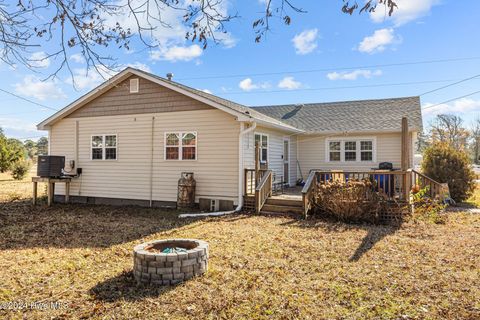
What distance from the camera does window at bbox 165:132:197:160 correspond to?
10.7m

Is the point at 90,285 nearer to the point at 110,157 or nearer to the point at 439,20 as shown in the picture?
the point at 110,157

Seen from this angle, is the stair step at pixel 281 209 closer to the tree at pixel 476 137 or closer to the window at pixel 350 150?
the window at pixel 350 150

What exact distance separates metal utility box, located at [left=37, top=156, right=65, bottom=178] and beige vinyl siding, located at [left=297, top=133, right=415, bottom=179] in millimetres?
9867

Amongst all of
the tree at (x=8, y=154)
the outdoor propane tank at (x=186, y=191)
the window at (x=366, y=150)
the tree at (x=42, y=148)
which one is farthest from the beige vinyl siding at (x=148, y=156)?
the tree at (x=42, y=148)

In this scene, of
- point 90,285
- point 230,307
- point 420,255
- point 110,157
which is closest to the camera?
point 230,307

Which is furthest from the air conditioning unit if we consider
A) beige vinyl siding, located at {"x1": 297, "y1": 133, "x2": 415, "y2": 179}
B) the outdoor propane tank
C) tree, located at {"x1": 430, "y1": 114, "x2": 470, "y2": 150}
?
tree, located at {"x1": 430, "y1": 114, "x2": 470, "y2": 150}

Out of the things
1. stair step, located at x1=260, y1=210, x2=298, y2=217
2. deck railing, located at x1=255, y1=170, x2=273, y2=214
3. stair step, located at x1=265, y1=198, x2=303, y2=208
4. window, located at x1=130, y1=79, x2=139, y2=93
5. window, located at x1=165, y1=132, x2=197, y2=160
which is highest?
window, located at x1=130, y1=79, x2=139, y2=93

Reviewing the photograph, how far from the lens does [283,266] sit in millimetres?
4918

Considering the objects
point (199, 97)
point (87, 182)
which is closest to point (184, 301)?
point (199, 97)

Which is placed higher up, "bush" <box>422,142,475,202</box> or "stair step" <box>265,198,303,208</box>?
"bush" <box>422,142,475,202</box>

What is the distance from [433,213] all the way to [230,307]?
23.7 feet

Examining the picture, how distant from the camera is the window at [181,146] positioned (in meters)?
10.7

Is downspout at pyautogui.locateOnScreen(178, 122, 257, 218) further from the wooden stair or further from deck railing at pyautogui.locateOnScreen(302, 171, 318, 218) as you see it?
deck railing at pyautogui.locateOnScreen(302, 171, 318, 218)

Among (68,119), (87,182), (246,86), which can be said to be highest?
(246,86)
